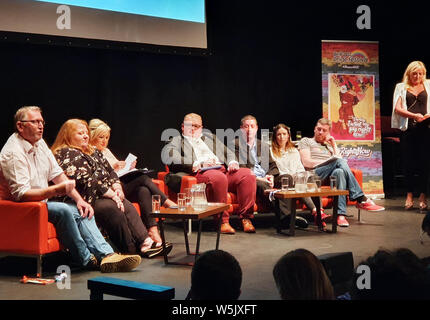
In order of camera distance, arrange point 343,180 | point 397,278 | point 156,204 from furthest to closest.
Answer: point 343,180
point 156,204
point 397,278

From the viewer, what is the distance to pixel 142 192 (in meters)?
4.38

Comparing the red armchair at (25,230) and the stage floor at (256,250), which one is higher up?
the red armchair at (25,230)

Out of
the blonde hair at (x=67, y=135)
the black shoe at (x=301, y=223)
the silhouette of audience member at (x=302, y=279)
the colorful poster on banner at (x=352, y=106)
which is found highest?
the colorful poster on banner at (x=352, y=106)

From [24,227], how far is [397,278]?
104 inches

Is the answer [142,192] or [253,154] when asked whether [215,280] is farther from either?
[253,154]

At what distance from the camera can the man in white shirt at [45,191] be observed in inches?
133

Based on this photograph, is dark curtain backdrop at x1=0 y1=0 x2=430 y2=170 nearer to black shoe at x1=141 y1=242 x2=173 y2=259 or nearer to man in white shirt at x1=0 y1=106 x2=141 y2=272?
man in white shirt at x1=0 y1=106 x2=141 y2=272

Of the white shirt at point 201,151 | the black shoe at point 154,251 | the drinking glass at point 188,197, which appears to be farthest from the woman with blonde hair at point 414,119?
the black shoe at point 154,251

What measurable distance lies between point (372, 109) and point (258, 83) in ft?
5.15

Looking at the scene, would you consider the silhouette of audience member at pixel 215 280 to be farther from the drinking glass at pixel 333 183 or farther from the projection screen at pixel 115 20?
the projection screen at pixel 115 20

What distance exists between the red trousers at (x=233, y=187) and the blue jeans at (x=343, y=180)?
891mm

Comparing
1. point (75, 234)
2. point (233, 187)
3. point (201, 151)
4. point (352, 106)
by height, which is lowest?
point (75, 234)

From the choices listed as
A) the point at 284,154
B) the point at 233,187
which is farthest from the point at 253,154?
the point at 233,187

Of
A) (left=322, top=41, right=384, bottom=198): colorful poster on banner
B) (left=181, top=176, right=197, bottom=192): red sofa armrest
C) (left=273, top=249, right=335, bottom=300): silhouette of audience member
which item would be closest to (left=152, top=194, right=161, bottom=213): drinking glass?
(left=181, top=176, right=197, bottom=192): red sofa armrest
